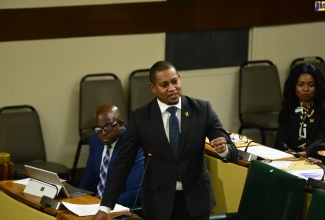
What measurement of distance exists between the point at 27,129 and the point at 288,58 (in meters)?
3.48

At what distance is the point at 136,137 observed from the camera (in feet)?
15.0

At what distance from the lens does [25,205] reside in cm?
514

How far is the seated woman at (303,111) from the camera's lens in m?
6.26

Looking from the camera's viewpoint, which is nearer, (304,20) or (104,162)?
(104,162)

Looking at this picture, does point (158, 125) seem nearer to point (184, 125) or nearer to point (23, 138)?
point (184, 125)

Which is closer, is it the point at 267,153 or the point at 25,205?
the point at 25,205

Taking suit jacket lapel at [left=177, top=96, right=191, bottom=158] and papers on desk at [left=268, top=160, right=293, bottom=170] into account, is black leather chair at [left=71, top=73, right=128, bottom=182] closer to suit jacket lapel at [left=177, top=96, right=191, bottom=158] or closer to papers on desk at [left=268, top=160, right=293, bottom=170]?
papers on desk at [left=268, top=160, right=293, bottom=170]

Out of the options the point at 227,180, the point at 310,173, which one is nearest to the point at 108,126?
the point at 227,180

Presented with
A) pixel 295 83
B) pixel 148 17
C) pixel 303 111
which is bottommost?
pixel 303 111

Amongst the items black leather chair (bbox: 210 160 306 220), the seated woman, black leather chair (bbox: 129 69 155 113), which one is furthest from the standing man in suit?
black leather chair (bbox: 129 69 155 113)

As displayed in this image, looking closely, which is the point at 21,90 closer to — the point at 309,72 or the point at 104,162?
the point at 104,162

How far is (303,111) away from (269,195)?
161 cm

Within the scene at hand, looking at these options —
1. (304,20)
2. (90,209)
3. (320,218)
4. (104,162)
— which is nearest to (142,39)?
(304,20)

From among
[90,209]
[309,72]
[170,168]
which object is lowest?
[90,209]
